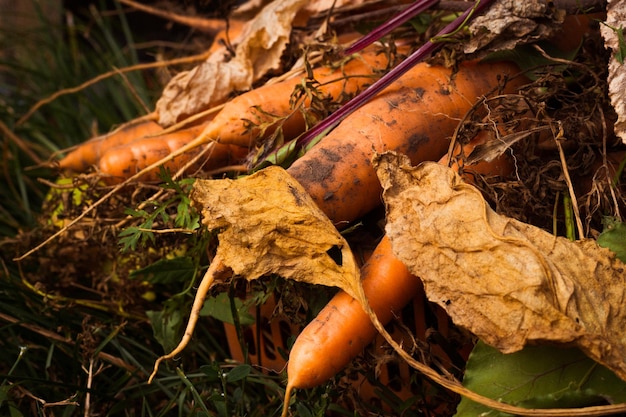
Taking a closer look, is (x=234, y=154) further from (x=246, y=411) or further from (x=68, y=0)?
(x=68, y=0)

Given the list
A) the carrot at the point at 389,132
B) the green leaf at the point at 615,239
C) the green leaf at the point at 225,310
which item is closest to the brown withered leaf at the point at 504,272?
the green leaf at the point at 615,239

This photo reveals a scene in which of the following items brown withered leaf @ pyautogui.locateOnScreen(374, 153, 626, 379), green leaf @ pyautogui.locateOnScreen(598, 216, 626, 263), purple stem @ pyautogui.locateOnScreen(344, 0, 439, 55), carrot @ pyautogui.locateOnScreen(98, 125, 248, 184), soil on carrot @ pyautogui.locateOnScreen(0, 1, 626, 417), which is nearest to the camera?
brown withered leaf @ pyautogui.locateOnScreen(374, 153, 626, 379)

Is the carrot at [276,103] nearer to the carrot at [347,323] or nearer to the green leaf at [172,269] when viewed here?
the green leaf at [172,269]

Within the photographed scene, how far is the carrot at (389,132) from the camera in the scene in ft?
3.66

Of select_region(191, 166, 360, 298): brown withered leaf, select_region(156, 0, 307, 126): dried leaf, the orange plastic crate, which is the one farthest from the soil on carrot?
select_region(156, 0, 307, 126): dried leaf

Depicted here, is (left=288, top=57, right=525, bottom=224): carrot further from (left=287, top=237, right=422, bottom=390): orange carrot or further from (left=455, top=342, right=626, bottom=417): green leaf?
(left=455, top=342, right=626, bottom=417): green leaf

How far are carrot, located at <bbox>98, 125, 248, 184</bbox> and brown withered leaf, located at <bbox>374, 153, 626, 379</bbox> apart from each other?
1.82 ft

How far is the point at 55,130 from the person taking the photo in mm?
2203

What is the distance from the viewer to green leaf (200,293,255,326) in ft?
4.04

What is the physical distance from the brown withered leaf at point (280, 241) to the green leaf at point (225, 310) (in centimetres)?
→ 25

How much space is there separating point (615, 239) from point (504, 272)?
232mm

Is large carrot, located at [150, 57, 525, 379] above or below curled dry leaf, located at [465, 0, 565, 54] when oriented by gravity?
below

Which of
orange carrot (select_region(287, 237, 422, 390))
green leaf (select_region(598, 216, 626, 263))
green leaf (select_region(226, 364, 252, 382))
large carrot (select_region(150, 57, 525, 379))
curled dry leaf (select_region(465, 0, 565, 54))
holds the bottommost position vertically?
green leaf (select_region(598, 216, 626, 263))

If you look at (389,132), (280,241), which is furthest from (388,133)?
(280,241)
